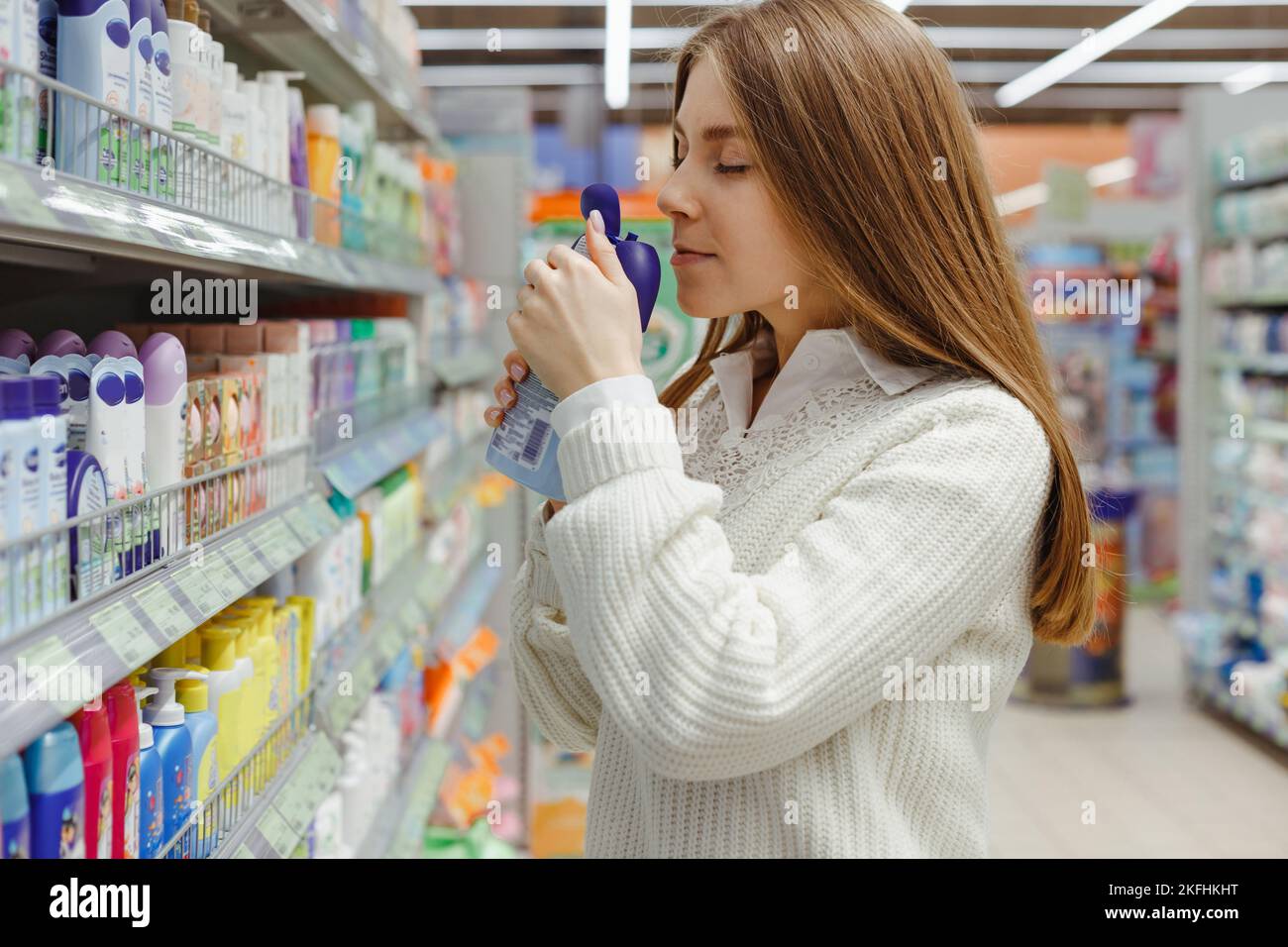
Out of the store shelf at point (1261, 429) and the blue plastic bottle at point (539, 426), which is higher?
the blue plastic bottle at point (539, 426)

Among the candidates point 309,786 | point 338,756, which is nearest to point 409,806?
point 338,756

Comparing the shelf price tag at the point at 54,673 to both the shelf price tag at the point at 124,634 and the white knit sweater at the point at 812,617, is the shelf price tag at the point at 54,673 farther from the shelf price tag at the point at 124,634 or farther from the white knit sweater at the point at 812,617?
the white knit sweater at the point at 812,617

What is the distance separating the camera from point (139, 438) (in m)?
1.31

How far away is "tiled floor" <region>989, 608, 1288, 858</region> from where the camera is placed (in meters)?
4.20

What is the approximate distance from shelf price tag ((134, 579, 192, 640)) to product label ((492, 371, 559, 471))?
387 mm

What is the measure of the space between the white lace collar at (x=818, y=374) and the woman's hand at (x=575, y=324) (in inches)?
8.6

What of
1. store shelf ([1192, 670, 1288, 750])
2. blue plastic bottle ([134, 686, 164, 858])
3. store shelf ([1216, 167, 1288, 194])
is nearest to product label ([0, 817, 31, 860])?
blue plastic bottle ([134, 686, 164, 858])

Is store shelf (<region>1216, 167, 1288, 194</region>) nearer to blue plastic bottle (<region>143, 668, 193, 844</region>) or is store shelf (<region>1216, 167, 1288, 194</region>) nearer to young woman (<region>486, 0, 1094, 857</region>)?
young woman (<region>486, 0, 1094, 857</region>)

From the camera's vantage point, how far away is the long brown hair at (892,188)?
1231 mm

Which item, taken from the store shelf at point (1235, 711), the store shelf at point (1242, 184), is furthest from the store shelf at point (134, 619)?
the store shelf at point (1242, 184)

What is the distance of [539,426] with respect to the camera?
1.43 metres

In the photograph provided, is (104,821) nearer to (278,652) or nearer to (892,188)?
(278,652)

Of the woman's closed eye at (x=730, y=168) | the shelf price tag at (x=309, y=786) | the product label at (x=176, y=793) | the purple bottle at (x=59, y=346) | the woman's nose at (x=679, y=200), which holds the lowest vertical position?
the shelf price tag at (x=309, y=786)
